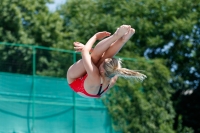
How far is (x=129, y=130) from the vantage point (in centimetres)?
1205

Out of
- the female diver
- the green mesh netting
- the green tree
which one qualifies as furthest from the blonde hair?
the green tree

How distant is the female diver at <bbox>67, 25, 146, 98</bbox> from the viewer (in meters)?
6.10

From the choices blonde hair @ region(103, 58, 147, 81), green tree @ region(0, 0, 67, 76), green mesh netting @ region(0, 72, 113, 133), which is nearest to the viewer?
blonde hair @ region(103, 58, 147, 81)

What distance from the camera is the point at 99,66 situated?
20.9ft

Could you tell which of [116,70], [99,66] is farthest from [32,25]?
[116,70]

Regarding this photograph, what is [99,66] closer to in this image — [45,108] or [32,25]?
[45,108]

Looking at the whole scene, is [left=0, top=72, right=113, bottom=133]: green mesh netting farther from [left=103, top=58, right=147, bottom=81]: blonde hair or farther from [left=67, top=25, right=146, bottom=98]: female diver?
[left=103, top=58, right=147, bottom=81]: blonde hair

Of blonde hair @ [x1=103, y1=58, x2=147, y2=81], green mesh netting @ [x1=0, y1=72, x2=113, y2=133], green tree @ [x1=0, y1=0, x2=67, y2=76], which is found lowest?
green mesh netting @ [x1=0, y1=72, x2=113, y2=133]

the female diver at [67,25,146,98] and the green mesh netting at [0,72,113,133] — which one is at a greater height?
the female diver at [67,25,146,98]

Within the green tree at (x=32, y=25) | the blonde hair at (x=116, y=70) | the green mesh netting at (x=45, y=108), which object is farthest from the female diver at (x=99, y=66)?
the green tree at (x=32, y=25)

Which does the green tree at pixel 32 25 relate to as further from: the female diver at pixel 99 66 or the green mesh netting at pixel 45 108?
the female diver at pixel 99 66

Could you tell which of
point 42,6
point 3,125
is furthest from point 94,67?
point 42,6

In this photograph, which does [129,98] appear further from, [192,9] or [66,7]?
[66,7]

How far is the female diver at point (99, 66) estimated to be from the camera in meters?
6.10
